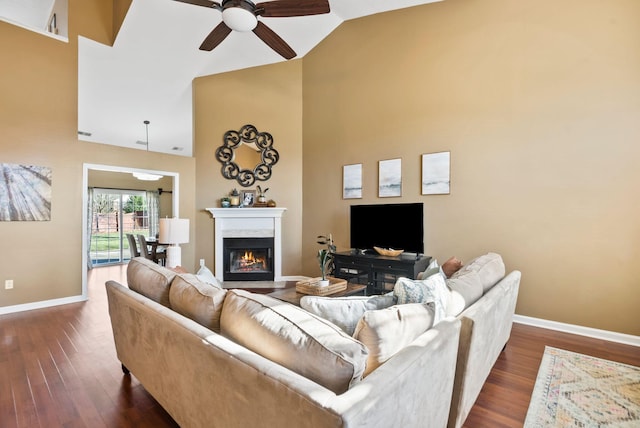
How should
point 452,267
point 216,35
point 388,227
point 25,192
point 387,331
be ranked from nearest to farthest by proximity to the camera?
point 387,331
point 452,267
point 216,35
point 25,192
point 388,227

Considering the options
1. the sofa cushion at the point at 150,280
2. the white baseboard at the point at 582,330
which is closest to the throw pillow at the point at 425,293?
the sofa cushion at the point at 150,280

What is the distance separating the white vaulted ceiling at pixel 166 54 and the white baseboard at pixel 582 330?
4229 millimetres

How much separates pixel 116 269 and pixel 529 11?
8.95 metres

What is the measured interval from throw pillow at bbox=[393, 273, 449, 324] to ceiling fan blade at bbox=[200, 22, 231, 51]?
299cm

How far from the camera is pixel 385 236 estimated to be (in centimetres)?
443

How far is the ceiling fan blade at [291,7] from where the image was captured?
112 inches

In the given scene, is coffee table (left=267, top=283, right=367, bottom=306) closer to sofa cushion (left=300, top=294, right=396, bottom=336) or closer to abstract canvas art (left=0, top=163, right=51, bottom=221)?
sofa cushion (left=300, top=294, right=396, bottom=336)

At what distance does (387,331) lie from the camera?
4.25 feet

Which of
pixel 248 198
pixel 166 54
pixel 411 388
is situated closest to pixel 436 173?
pixel 248 198

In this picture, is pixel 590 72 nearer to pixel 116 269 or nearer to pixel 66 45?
pixel 66 45

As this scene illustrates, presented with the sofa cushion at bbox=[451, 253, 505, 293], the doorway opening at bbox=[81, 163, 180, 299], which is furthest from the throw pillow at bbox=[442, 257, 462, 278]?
the doorway opening at bbox=[81, 163, 180, 299]

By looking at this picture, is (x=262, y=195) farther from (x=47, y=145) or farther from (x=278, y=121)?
(x=47, y=145)

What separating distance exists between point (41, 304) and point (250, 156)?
12.1ft

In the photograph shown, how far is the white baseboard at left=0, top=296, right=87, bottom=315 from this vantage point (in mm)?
4016
